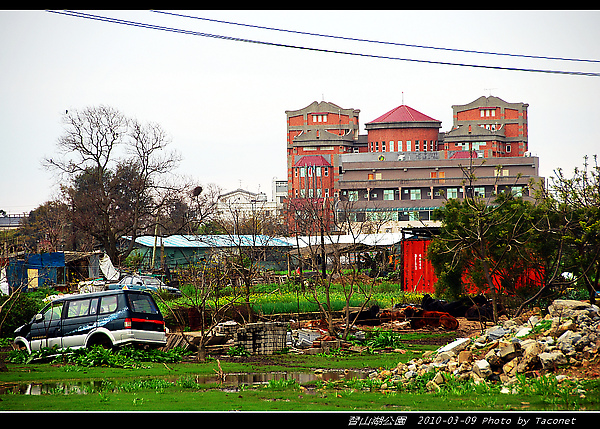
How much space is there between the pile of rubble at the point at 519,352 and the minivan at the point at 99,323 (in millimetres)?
6220

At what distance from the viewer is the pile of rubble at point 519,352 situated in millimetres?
11047

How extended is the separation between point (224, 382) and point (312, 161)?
97195 millimetres

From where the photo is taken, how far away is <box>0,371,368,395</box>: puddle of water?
1149cm

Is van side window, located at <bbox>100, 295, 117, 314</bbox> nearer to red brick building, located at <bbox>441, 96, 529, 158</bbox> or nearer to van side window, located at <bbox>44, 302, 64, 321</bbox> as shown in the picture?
van side window, located at <bbox>44, 302, 64, 321</bbox>

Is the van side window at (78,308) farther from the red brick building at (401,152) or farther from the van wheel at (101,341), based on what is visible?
the red brick building at (401,152)

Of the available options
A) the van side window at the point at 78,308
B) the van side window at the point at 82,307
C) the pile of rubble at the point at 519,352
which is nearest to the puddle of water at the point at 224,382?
the pile of rubble at the point at 519,352

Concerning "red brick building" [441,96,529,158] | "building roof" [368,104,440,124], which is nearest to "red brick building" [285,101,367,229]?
"building roof" [368,104,440,124]

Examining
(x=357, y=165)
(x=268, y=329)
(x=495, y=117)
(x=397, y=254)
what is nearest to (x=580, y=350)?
(x=268, y=329)

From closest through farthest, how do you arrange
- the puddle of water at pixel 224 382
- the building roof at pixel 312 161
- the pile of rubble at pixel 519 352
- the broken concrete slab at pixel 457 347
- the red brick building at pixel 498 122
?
the pile of rubble at pixel 519 352 < the puddle of water at pixel 224 382 < the broken concrete slab at pixel 457 347 < the building roof at pixel 312 161 < the red brick building at pixel 498 122

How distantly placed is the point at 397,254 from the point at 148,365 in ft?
113

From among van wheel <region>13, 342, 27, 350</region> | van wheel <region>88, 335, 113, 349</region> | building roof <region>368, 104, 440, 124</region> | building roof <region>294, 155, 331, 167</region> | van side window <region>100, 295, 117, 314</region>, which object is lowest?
van wheel <region>13, 342, 27, 350</region>

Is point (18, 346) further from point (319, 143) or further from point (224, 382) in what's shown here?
point (319, 143)

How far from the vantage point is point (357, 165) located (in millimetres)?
97125

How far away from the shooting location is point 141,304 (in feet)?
53.4
